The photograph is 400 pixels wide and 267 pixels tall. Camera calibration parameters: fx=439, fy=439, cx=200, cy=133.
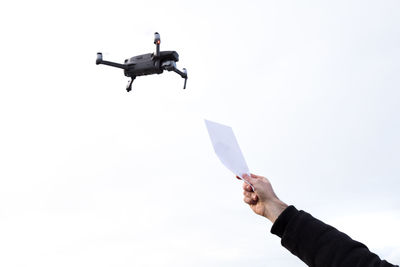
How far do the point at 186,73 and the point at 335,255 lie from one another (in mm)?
9073

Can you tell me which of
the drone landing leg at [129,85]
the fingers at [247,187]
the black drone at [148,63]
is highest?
the black drone at [148,63]

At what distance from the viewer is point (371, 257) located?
218cm

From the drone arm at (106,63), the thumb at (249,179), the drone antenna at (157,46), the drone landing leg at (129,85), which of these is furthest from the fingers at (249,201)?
the drone arm at (106,63)

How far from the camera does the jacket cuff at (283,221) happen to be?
2.37 metres

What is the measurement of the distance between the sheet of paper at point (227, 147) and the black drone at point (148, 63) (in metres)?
7.81

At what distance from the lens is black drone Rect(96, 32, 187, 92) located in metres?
10.3

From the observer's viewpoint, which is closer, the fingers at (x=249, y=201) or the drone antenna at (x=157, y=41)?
the fingers at (x=249, y=201)

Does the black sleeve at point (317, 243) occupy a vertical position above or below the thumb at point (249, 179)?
below

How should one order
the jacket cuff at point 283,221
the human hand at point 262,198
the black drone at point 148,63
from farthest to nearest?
the black drone at point 148,63, the human hand at point 262,198, the jacket cuff at point 283,221

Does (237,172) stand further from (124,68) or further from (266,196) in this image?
(124,68)

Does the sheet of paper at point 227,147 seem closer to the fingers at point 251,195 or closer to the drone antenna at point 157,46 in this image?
the fingers at point 251,195

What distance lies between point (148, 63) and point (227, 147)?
8.14m

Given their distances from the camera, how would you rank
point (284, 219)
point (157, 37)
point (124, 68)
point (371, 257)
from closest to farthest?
point (371, 257) → point (284, 219) → point (157, 37) → point (124, 68)

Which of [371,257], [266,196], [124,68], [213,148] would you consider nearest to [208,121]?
[213,148]
